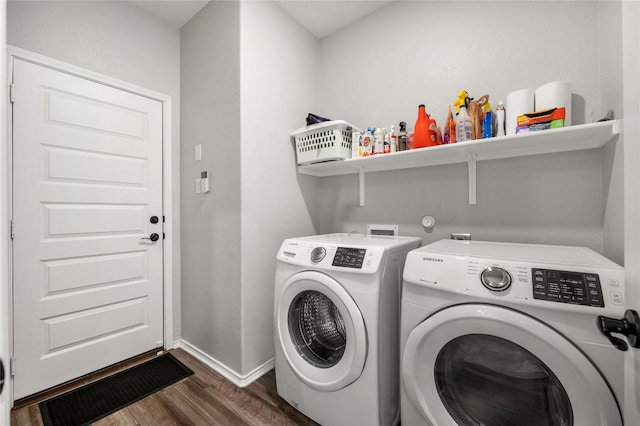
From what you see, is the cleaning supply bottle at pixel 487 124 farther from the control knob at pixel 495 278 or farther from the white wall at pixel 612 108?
the control knob at pixel 495 278

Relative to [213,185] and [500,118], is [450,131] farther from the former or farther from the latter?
[213,185]

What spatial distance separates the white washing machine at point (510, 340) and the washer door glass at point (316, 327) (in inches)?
17.3

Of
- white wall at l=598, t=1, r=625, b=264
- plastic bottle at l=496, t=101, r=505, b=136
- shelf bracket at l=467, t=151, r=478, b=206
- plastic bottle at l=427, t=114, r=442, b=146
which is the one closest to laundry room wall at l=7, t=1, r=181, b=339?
plastic bottle at l=427, t=114, r=442, b=146

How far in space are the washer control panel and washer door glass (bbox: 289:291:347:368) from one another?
0.89m

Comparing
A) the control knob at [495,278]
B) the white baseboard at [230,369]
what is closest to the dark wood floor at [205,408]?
the white baseboard at [230,369]

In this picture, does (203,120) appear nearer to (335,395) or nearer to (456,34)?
(456,34)

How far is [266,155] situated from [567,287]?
168 cm

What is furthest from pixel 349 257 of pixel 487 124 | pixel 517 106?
pixel 517 106

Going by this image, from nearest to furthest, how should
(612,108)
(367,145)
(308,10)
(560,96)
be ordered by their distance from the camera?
(612,108) → (560,96) → (367,145) → (308,10)

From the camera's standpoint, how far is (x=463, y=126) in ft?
Answer: 4.81

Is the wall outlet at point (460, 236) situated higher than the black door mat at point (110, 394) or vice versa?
the wall outlet at point (460, 236)

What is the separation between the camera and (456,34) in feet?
5.53

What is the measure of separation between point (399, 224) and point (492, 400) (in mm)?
1119

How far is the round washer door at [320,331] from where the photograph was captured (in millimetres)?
1213
